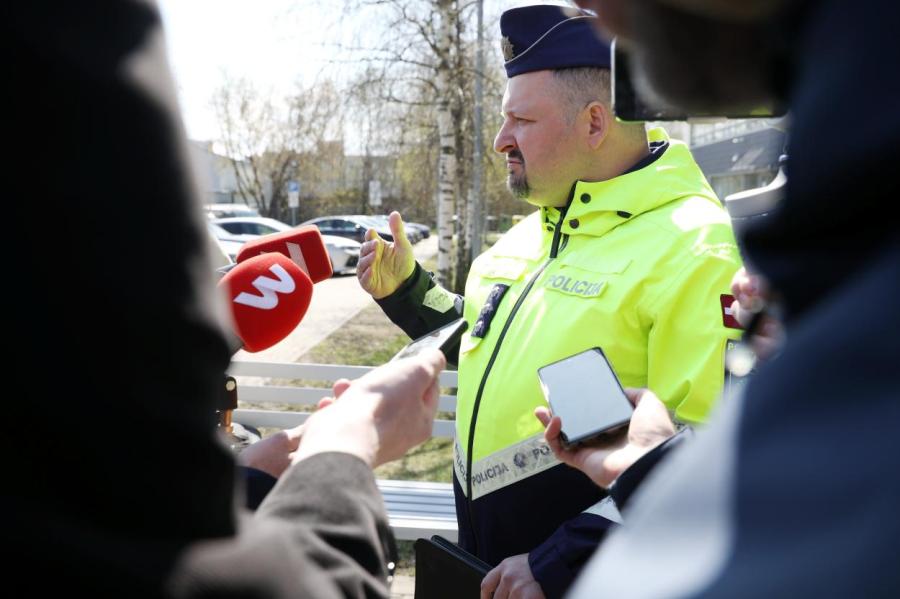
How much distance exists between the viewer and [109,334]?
2.15ft

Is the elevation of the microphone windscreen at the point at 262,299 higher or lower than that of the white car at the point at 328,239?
higher

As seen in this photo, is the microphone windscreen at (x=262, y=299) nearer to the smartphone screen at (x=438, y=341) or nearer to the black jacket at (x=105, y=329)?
the smartphone screen at (x=438, y=341)

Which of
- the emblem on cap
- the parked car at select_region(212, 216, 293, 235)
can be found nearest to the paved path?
the parked car at select_region(212, 216, 293, 235)

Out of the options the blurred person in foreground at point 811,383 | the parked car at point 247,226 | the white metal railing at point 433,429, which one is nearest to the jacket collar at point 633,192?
the blurred person in foreground at point 811,383

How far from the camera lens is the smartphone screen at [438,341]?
1.48 m

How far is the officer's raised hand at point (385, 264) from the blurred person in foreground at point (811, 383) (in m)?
2.52

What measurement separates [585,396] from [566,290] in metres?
0.80

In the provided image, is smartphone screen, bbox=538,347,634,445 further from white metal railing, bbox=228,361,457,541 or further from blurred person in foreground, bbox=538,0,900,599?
white metal railing, bbox=228,361,457,541

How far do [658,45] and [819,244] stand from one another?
225mm

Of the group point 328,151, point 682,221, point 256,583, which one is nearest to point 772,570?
point 256,583

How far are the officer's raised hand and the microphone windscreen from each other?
0.79 m

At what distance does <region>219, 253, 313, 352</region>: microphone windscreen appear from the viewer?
225 centimetres

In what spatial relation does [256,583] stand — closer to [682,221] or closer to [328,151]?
[682,221]

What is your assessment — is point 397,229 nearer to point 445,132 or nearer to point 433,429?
point 433,429
